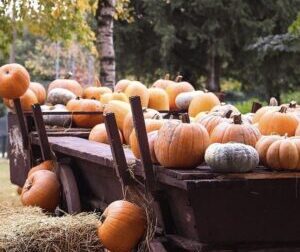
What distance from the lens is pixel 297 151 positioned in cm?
326

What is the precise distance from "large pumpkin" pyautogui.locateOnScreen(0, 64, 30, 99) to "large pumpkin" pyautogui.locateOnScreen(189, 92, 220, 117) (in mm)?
1582

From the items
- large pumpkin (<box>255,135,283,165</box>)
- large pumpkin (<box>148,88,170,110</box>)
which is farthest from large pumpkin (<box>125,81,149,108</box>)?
large pumpkin (<box>255,135,283,165</box>)

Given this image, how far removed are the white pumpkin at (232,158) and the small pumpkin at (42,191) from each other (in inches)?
91.0

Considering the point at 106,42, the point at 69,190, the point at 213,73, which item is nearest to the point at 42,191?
the point at 69,190

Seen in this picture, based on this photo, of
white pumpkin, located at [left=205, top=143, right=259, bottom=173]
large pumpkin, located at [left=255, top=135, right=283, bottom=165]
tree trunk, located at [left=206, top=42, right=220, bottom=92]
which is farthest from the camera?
tree trunk, located at [left=206, top=42, right=220, bottom=92]

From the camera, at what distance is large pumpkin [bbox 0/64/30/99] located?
20.3 ft

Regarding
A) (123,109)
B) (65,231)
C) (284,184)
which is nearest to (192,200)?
(284,184)

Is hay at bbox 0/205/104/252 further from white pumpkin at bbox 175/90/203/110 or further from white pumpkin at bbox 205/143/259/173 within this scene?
white pumpkin at bbox 175/90/203/110

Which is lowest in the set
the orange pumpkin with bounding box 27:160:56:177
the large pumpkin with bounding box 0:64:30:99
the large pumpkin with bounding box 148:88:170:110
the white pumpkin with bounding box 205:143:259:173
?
the orange pumpkin with bounding box 27:160:56:177

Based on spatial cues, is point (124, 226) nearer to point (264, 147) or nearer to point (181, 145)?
point (181, 145)

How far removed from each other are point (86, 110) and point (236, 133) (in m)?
2.84

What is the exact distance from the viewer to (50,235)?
4.12 m

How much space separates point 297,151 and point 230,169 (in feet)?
1.13

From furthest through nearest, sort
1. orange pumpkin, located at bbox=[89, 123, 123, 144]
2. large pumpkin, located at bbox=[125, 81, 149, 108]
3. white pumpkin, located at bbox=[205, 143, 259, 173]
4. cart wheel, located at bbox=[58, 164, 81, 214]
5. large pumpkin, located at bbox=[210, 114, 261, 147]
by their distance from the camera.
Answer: large pumpkin, located at bbox=[125, 81, 149, 108]
orange pumpkin, located at bbox=[89, 123, 123, 144]
cart wheel, located at bbox=[58, 164, 81, 214]
large pumpkin, located at bbox=[210, 114, 261, 147]
white pumpkin, located at bbox=[205, 143, 259, 173]
